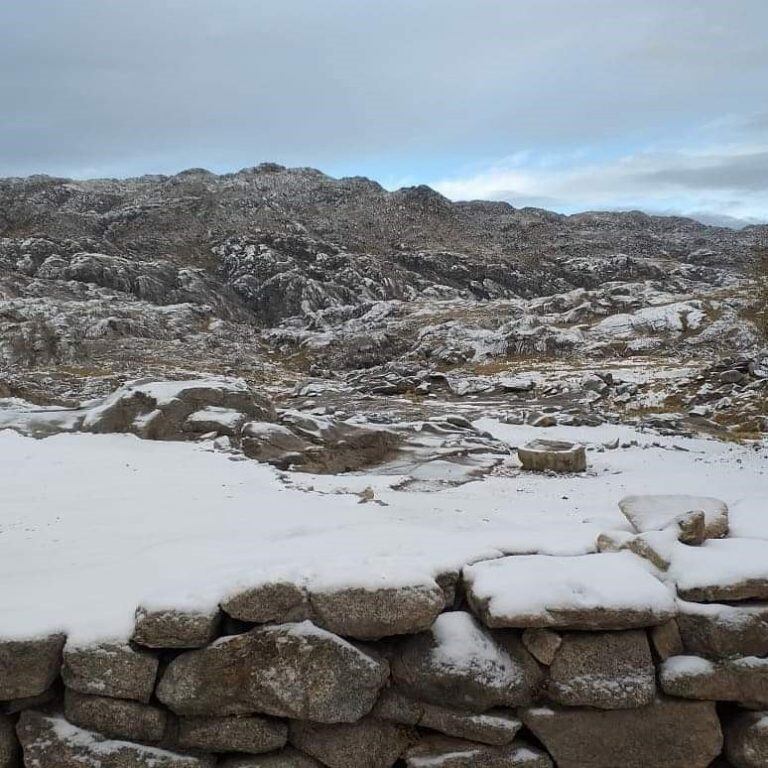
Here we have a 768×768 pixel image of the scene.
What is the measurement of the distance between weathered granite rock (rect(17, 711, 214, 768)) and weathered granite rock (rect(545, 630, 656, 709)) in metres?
3.95

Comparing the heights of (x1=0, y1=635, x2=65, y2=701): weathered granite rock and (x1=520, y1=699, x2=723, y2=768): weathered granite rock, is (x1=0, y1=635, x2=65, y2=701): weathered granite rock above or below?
above

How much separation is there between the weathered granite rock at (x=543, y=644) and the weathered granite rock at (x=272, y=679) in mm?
1835

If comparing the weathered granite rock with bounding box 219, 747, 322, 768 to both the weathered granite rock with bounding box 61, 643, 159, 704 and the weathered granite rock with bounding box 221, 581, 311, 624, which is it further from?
the weathered granite rock with bounding box 221, 581, 311, 624

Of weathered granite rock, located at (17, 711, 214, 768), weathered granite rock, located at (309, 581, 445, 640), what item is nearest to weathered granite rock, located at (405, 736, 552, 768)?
weathered granite rock, located at (309, 581, 445, 640)

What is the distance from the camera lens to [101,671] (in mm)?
6566

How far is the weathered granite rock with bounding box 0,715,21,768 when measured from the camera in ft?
21.6

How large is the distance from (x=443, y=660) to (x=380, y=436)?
38.7 feet

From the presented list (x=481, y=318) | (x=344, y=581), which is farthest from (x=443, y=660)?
(x=481, y=318)

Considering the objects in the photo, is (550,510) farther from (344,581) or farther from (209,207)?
(209,207)

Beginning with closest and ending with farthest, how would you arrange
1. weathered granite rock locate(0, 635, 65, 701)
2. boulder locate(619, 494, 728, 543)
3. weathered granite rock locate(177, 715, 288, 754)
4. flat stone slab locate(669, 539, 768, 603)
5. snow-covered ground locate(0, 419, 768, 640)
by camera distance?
weathered granite rock locate(0, 635, 65, 701) < weathered granite rock locate(177, 715, 288, 754) < snow-covered ground locate(0, 419, 768, 640) < flat stone slab locate(669, 539, 768, 603) < boulder locate(619, 494, 728, 543)

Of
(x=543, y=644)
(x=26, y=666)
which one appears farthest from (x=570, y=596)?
(x=26, y=666)

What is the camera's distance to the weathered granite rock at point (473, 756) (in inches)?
268

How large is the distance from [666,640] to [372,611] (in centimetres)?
341

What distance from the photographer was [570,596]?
7.00 metres
